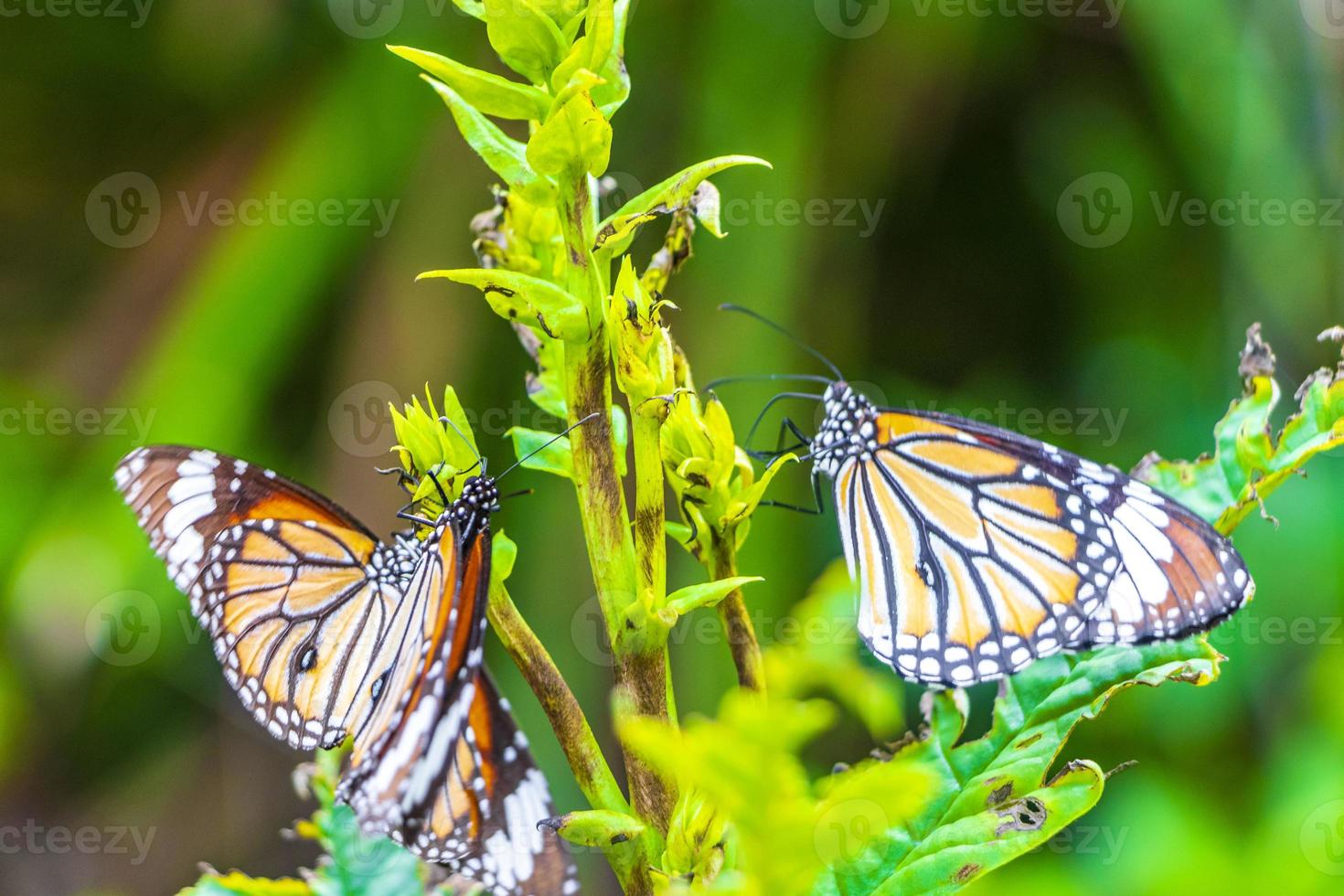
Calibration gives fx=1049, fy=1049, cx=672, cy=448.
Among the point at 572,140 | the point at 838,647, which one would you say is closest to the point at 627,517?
the point at 572,140

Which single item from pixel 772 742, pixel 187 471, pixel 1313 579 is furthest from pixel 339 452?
pixel 772 742

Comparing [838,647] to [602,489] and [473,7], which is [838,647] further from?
[473,7]

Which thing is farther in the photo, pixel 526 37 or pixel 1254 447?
pixel 1254 447

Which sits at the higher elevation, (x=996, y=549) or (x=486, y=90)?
(x=486, y=90)

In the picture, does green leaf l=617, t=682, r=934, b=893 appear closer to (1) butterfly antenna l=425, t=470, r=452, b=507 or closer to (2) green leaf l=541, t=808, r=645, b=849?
(2) green leaf l=541, t=808, r=645, b=849

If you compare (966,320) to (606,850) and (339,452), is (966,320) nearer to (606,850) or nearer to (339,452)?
(339,452)

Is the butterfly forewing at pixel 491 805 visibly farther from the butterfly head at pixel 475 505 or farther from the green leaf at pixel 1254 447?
the green leaf at pixel 1254 447
